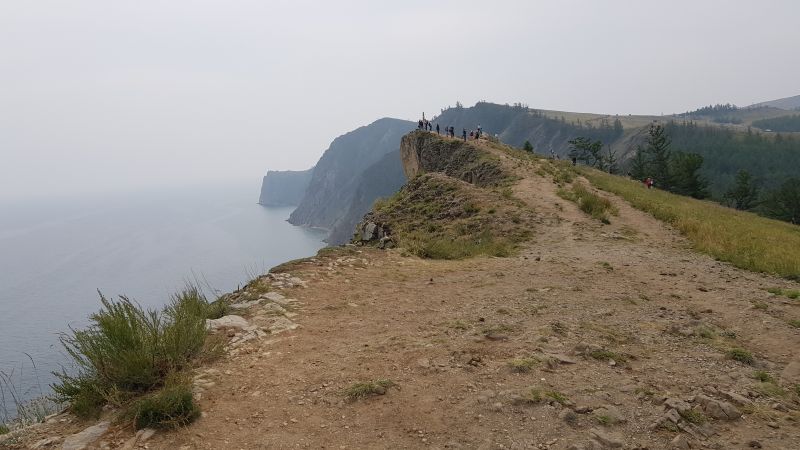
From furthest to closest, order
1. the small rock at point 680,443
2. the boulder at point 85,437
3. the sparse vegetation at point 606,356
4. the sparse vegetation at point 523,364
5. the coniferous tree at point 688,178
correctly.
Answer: the coniferous tree at point 688,178 → the sparse vegetation at point 606,356 → the sparse vegetation at point 523,364 → the boulder at point 85,437 → the small rock at point 680,443

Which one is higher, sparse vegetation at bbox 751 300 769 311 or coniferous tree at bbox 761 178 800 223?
sparse vegetation at bbox 751 300 769 311

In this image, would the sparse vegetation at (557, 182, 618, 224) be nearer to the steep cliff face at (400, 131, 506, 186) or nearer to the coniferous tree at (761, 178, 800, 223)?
the steep cliff face at (400, 131, 506, 186)

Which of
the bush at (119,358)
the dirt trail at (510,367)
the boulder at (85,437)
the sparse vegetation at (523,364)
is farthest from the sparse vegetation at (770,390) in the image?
the boulder at (85,437)

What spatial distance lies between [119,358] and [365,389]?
3.11 m

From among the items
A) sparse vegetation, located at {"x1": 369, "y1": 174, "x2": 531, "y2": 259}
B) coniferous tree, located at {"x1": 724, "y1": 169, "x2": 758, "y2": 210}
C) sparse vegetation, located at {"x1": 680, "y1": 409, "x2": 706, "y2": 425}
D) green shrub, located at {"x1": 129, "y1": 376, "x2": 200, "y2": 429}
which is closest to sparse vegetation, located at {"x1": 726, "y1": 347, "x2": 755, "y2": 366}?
sparse vegetation, located at {"x1": 680, "y1": 409, "x2": 706, "y2": 425}

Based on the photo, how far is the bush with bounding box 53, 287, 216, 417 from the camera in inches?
202

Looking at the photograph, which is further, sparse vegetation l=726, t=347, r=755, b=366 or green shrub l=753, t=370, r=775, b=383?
sparse vegetation l=726, t=347, r=755, b=366

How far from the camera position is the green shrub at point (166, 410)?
4.63 m

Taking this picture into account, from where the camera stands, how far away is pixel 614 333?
23.3 ft

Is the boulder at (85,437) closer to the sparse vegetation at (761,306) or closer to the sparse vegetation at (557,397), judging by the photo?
the sparse vegetation at (557,397)

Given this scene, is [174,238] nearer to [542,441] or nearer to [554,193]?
[554,193]

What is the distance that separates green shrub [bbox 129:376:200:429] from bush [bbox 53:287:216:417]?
0.48m

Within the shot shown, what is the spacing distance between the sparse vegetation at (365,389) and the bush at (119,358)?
7.23 ft

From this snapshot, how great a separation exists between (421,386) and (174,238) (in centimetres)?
17391
